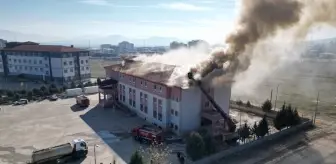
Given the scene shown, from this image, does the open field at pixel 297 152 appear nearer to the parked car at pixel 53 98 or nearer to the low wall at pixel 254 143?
the low wall at pixel 254 143

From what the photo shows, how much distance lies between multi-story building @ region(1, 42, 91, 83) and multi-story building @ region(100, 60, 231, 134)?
123ft

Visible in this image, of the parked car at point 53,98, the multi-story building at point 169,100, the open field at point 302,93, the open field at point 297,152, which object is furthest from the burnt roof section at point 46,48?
the open field at point 297,152

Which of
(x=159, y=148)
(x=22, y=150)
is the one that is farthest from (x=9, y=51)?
(x=159, y=148)

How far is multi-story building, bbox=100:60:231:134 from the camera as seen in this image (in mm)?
32688

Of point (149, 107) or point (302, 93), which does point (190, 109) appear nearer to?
point (149, 107)

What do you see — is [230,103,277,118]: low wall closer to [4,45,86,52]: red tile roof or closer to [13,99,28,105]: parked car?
[13,99,28,105]: parked car

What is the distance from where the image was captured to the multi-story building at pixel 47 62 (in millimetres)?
73375

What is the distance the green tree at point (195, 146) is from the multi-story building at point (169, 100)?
25.6ft

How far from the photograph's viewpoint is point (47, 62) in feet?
243

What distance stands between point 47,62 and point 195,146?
61279 mm

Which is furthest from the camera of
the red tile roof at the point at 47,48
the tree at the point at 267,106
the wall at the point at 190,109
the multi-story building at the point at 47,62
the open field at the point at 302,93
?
the red tile roof at the point at 47,48

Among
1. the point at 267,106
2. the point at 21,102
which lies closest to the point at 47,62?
the point at 21,102

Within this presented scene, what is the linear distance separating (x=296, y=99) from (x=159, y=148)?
111ft

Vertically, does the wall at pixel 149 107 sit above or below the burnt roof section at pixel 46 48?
below
